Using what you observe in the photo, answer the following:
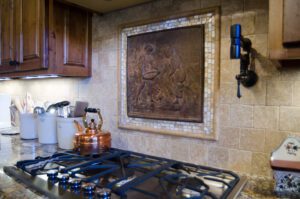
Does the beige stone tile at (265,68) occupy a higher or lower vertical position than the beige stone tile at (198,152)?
higher

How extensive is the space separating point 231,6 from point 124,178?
0.84 m

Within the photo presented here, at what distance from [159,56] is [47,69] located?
0.64 meters

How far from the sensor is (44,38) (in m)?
1.34

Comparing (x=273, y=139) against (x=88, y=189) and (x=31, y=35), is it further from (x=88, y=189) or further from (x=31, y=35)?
(x=31, y=35)

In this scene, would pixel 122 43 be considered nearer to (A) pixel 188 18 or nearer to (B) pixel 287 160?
(A) pixel 188 18

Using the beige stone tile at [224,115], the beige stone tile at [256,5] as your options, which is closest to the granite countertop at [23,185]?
the beige stone tile at [224,115]

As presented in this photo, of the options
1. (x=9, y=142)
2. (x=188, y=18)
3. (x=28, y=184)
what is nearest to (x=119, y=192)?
(x=28, y=184)

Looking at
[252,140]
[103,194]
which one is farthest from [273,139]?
[103,194]

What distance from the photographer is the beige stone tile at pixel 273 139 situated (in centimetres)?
95

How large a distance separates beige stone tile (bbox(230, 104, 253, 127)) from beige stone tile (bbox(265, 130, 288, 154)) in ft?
0.26

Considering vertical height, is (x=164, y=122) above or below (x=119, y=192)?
above

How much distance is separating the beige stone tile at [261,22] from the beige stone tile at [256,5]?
0.9 inches

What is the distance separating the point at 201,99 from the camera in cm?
111

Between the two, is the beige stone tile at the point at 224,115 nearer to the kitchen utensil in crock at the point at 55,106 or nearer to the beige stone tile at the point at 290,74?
the beige stone tile at the point at 290,74
